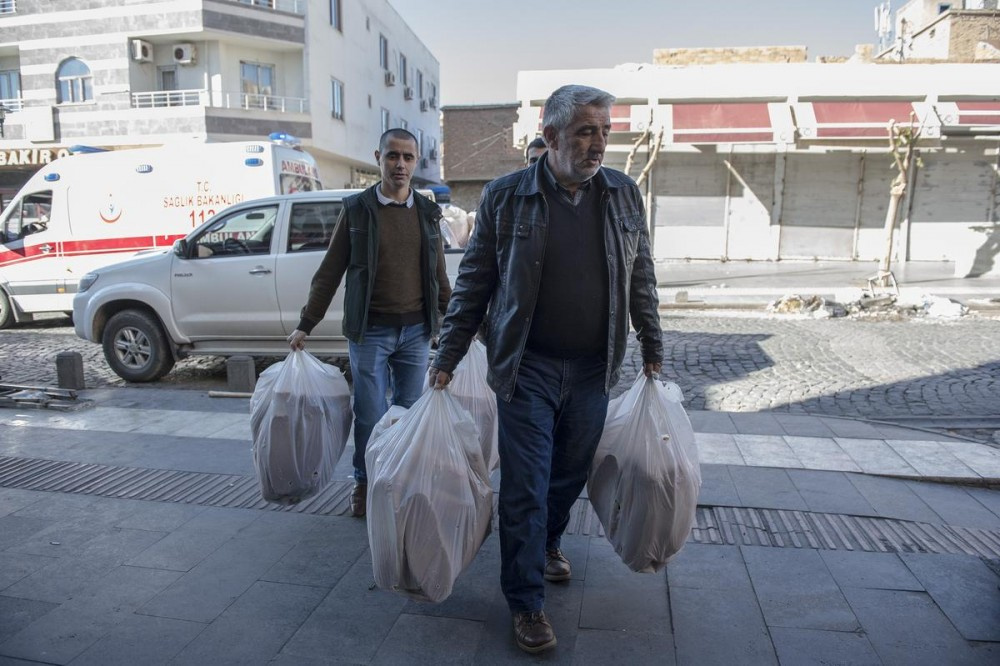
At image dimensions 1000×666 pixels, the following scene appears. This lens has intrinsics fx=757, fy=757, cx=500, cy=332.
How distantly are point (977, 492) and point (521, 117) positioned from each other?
16.6 meters

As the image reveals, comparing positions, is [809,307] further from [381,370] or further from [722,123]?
[381,370]

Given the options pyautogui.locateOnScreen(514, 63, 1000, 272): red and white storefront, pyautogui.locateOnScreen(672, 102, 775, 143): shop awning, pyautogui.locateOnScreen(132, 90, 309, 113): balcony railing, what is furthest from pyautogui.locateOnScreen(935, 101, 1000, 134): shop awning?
pyautogui.locateOnScreen(132, 90, 309, 113): balcony railing

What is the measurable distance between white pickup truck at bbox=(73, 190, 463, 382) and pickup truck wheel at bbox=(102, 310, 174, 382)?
0.01m

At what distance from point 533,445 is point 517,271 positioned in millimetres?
655

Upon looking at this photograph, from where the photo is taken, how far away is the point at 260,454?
3713mm

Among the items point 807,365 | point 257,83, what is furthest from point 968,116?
point 257,83

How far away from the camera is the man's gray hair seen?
2.67m

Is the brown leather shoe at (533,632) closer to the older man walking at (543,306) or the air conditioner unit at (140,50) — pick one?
the older man walking at (543,306)

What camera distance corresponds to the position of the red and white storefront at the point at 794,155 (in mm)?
18391

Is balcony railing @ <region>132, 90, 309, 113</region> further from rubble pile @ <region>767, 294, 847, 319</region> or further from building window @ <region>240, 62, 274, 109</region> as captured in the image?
rubble pile @ <region>767, 294, 847, 319</region>

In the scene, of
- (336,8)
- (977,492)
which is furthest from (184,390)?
(336,8)

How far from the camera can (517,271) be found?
2.80 metres

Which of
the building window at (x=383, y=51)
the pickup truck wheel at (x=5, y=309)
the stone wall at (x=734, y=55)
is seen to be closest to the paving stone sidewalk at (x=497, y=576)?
the pickup truck wheel at (x=5, y=309)

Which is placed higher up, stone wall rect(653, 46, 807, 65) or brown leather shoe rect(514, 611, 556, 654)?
stone wall rect(653, 46, 807, 65)
